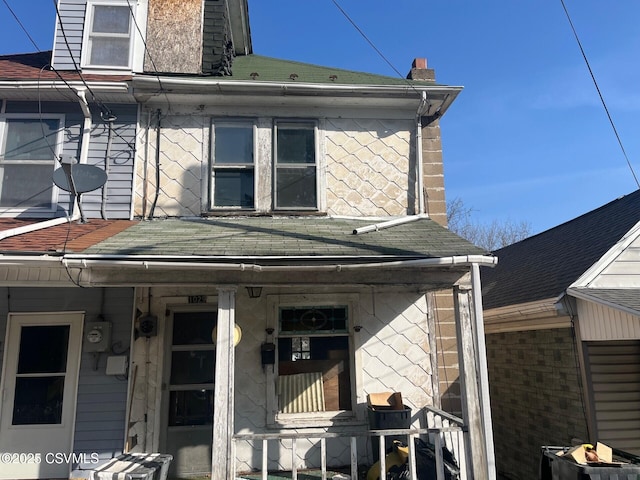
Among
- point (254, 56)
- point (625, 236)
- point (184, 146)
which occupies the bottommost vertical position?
point (625, 236)

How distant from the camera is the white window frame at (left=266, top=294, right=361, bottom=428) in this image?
591 centimetres

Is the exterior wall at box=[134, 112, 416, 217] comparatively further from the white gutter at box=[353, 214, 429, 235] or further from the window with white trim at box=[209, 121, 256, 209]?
the white gutter at box=[353, 214, 429, 235]

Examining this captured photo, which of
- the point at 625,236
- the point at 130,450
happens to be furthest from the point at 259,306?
the point at 625,236

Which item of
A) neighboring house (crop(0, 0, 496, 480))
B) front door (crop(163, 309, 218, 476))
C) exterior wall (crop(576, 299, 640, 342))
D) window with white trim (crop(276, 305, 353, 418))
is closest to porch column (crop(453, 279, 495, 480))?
neighboring house (crop(0, 0, 496, 480))

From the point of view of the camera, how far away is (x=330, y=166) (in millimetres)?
6836

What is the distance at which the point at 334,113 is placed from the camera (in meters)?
6.96

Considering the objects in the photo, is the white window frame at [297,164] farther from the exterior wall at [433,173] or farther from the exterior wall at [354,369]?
the exterior wall at [433,173]

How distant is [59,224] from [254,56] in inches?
217

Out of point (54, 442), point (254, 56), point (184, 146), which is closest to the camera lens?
point (54, 442)

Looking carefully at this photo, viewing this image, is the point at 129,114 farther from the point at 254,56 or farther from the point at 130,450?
the point at 130,450

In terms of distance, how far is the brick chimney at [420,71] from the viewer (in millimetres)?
7359

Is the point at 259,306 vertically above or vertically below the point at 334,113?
below

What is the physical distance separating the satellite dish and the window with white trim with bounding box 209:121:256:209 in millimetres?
1524

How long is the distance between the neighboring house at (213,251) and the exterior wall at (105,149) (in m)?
0.03
